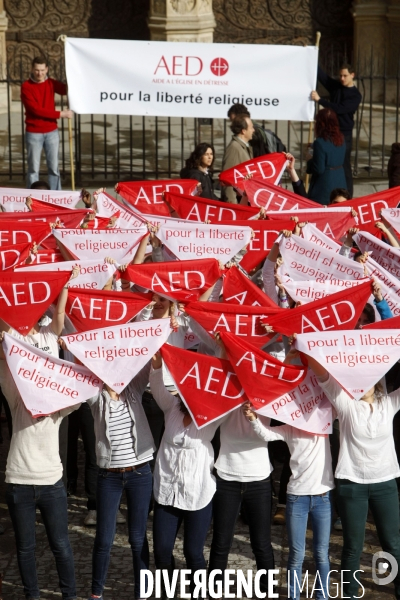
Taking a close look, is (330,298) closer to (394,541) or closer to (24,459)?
(394,541)

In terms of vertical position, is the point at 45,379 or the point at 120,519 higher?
the point at 45,379

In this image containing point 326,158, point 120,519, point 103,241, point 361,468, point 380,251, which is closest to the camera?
point 361,468

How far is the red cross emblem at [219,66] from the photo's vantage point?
12188 millimetres

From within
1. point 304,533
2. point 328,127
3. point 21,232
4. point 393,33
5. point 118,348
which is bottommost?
point 304,533

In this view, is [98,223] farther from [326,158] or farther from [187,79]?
[187,79]

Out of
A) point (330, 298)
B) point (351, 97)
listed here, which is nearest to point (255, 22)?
point (351, 97)

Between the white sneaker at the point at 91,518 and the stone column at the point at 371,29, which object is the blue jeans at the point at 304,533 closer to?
the white sneaker at the point at 91,518

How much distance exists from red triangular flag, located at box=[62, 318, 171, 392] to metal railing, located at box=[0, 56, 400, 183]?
307 inches

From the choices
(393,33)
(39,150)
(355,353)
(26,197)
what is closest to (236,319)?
(355,353)

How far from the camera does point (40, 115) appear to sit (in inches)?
509

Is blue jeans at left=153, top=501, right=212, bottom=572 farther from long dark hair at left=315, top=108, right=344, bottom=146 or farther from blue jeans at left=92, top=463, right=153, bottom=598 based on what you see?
long dark hair at left=315, top=108, right=344, bottom=146

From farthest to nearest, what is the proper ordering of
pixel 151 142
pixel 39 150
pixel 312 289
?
pixel 151 142 < pixel 39 150 < pixel 312 289

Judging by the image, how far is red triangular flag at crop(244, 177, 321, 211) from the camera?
923 cm

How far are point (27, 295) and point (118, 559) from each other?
185 cm
